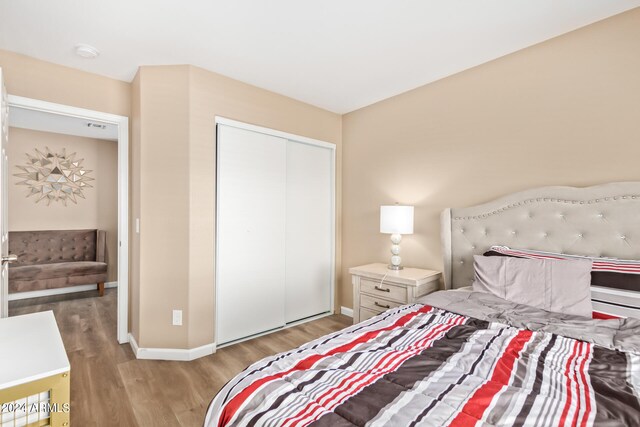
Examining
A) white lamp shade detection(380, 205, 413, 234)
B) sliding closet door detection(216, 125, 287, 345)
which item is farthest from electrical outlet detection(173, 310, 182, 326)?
white lamp shade detection(380, 205, 413, 234)

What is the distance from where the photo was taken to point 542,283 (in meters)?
1.79

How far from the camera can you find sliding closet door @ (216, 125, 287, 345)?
2.82m

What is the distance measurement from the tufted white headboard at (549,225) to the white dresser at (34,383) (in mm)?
2483

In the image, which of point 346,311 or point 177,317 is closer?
point 177,317

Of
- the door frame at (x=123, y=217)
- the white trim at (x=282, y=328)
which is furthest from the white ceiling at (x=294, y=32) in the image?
the white trim at (x=282, y=328)

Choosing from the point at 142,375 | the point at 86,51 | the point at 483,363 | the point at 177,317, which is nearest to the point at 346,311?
the point at 177,317

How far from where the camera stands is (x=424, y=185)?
2979mm

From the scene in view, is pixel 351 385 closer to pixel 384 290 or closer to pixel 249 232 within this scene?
pixel 384 290

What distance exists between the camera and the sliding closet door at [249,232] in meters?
2.82

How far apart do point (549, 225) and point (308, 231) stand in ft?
7.24

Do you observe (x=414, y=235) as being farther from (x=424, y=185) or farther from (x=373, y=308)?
(x=373, y=308)

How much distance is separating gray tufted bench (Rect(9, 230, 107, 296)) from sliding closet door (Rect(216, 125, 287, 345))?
290 cm

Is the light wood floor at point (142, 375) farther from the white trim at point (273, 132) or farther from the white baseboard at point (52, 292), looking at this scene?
the white trim at point (273, 132)

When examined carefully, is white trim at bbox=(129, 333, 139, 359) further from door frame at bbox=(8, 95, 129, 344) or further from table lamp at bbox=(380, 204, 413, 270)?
table lamp at bbox=(380, 204, 413, 270)
